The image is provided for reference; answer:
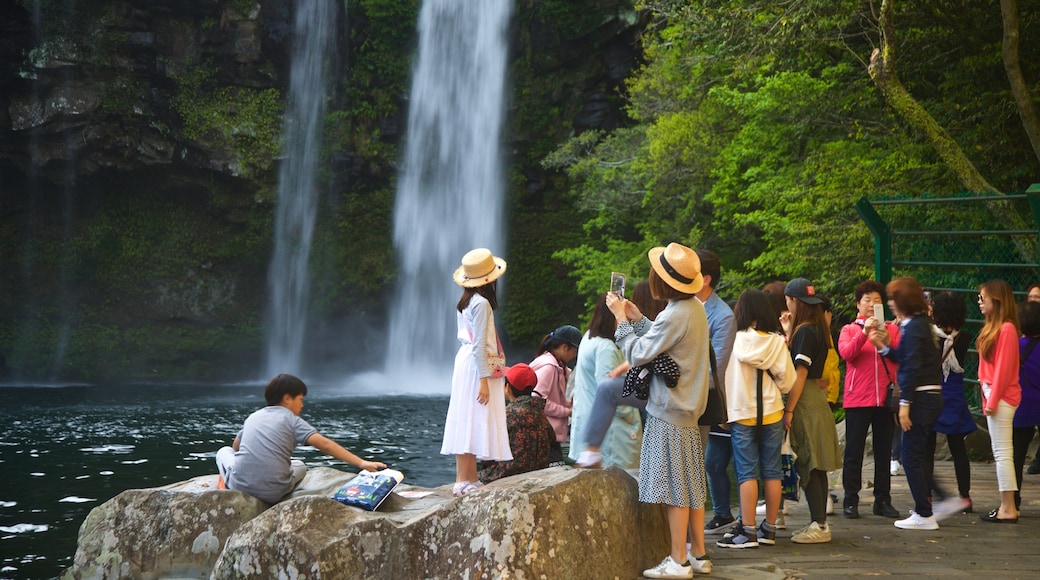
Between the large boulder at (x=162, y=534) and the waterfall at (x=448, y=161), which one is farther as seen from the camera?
the waterfall at (x=448, y=161)

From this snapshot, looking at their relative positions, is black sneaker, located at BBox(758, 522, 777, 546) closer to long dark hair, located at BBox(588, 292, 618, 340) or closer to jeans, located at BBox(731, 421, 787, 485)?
jeans, located at BBox(731, 421, 787, 485)

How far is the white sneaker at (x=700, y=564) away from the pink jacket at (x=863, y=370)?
232 centimetres

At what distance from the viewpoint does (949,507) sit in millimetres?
6902

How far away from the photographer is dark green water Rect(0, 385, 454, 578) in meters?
9.34

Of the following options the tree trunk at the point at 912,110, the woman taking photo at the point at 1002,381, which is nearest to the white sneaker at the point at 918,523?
the woman taking photo at the point at 1002,381

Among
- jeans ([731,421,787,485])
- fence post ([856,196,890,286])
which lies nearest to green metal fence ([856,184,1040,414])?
fence post ([856,196,890,286])

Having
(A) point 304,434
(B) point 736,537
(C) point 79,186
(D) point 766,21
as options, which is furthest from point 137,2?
(B) point 736,537

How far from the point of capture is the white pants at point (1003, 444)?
658cm

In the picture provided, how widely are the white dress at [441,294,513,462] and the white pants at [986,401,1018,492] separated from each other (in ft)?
10.7

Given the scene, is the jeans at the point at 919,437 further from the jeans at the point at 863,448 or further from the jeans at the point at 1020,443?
the jeans at the point at 1020,443

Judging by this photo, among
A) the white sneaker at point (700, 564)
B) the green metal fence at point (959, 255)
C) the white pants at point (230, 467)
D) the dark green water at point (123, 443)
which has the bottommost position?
the dark green water at point (123, 443)

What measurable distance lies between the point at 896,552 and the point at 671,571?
159cm

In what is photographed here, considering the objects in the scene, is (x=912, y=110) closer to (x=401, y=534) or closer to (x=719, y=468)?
(x=719, y=468)

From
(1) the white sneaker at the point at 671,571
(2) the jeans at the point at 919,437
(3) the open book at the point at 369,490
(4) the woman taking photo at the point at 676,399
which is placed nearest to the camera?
(1) the white sneaker at the point at 671,571
